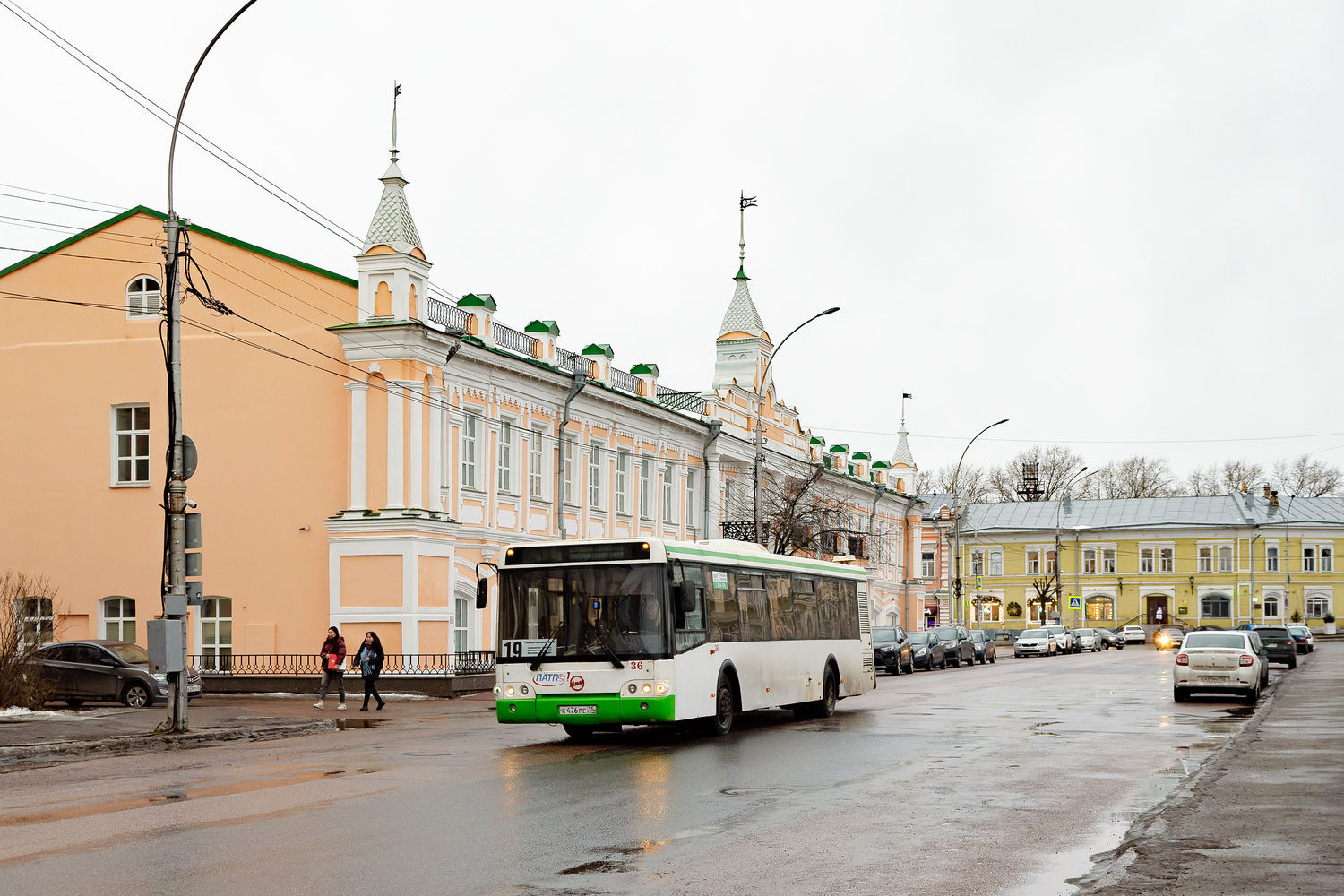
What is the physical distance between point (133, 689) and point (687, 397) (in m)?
25.3

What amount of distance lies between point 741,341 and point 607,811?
42095 millimetres

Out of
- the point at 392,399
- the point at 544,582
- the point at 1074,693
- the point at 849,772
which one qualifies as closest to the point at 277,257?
the point at 392,399

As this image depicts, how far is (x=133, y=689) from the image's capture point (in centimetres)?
2827

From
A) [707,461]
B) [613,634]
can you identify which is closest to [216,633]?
[613,634]

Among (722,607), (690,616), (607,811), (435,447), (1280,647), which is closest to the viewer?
(607,811)

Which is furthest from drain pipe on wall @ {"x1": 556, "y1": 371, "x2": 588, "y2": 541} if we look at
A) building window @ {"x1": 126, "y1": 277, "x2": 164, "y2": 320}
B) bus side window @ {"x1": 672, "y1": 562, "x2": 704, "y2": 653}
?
bus side window @ {"x1": 672, "y1": 562, "x2": 704, "y2": 653}

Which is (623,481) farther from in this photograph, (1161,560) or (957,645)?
(1161,560)

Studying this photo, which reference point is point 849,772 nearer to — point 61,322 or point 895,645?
point 61,322

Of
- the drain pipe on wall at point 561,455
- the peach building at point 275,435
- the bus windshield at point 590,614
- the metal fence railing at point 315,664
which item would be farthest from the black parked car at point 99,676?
the drain pipe on wall at point 561,455

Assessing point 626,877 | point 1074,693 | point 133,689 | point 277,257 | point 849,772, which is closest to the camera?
point 626,877

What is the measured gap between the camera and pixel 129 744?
1933 cm

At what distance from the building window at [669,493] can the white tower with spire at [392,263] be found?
1503 centimetres

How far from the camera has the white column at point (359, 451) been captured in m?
32.4

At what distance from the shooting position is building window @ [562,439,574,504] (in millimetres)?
39125
